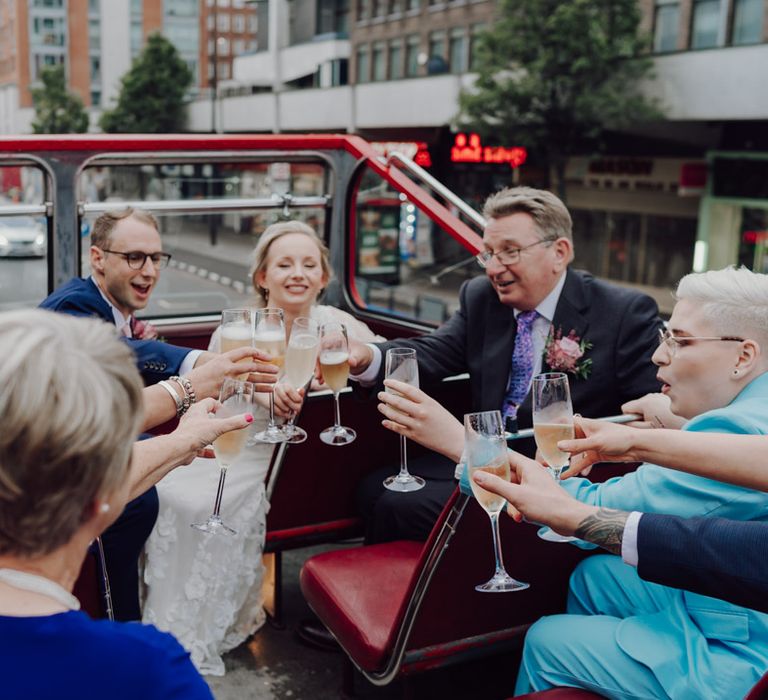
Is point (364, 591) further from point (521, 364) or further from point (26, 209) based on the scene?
point (26, 209)

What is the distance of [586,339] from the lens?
149 inches

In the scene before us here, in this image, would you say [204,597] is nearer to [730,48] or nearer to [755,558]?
[755,558]

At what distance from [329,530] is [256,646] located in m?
0.55

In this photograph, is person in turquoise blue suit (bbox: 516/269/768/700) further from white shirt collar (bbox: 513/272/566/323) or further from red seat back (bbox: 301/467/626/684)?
white shirt collar (bbox: 513/272/566/323)

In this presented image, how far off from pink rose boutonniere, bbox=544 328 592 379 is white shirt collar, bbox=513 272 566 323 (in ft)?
0.55

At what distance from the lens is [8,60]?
3533 inches

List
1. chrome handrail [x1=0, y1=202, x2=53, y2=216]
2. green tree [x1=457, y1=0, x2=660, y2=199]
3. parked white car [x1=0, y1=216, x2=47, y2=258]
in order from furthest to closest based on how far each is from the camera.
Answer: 1. green tree [x1=457, y1=0, x2=660, y2=199]
2. parked white car [x1=0, y1=216, x2=47, y2=258]
3. chrome handrail [x1=0, y1=202, x2=53, y2=216]

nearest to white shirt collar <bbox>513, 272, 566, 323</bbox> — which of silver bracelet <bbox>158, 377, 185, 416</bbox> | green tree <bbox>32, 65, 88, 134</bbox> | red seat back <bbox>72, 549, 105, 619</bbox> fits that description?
silver bracelet <bbox>158, 377, 185, 416</bbox>

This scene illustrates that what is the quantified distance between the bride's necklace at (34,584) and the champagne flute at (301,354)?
189cm

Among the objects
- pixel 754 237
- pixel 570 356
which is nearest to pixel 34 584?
pixel 570 356

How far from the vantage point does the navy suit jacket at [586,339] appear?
3748 mm

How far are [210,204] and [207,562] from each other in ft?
7.60

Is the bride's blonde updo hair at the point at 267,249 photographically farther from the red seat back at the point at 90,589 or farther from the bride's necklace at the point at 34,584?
the bride's necklace at the point at 34,584

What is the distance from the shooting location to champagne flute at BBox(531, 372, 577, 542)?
102 inches
